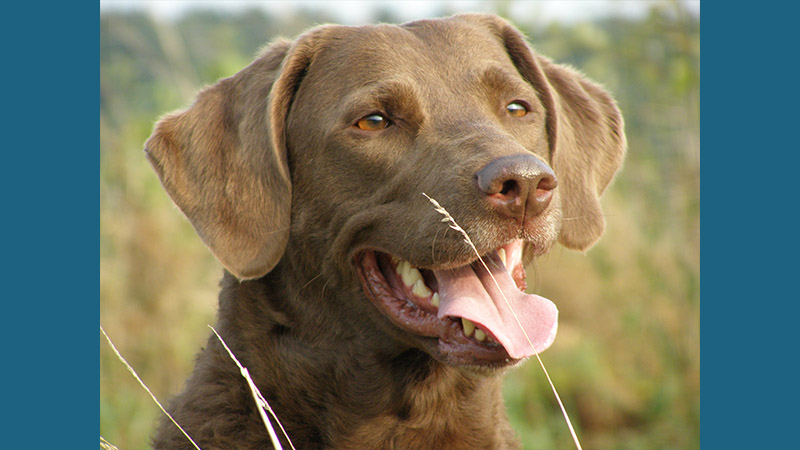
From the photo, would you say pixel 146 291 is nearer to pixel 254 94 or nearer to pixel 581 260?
pixel 581 260

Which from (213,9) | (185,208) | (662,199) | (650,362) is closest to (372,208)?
(185,208)

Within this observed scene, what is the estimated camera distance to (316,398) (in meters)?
3.24

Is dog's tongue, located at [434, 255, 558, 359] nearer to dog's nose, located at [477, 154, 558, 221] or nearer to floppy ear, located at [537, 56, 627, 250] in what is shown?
dog's nose, located at [477, 154, 558, 221]

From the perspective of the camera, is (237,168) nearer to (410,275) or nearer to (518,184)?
(410,275)

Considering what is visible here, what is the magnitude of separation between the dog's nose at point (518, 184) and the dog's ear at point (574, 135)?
0.79m

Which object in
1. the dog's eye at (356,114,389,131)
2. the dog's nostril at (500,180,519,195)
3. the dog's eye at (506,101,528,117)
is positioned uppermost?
the dog's eye at (356,114,389,131)

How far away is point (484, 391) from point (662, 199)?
5048 millimetres

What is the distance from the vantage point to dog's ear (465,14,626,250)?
371 cm

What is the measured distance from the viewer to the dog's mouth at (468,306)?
115 inches

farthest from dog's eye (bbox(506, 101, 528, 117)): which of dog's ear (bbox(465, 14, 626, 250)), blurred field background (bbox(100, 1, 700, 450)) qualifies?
blurred field background (bbox(100, 1, 700, 450))

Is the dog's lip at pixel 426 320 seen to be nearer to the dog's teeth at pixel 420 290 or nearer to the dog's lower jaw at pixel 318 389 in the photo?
the dog's teeth at pixel 420 290

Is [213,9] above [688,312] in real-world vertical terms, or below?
above

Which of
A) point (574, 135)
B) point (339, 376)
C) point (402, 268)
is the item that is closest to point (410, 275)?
point (402, 268)

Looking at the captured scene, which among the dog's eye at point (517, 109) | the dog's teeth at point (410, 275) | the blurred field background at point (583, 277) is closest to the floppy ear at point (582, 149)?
the dog's eye at point (517, 109)
